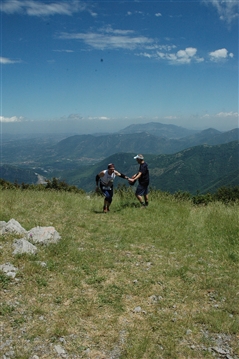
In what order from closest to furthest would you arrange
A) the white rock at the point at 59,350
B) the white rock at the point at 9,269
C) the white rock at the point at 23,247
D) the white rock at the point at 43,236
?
the white rock at the point at 59,350 → the white rock at the point at 9,269 → the white rock at the point at 23,247 → the white rock at the point at 43,236

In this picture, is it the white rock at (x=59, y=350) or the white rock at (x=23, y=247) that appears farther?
the white rock at (x=23, y=247)

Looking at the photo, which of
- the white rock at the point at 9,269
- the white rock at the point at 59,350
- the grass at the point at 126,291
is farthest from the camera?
the white rock at the point at 9,269

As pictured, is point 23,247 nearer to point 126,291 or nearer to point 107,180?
point 126,291

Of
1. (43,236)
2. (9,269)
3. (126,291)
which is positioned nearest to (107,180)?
(43,236)

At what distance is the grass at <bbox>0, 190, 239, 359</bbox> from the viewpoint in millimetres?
3982

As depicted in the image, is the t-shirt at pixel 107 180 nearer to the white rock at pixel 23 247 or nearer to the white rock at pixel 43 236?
the white rock at pixel 43 236

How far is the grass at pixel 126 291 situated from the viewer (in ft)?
13.1

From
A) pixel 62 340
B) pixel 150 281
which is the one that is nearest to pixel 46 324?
pixel 62 340

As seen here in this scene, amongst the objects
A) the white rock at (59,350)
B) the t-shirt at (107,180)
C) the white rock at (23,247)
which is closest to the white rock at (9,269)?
the white rock at (23,247)

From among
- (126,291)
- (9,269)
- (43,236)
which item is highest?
(43,236)

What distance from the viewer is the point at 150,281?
5.82m

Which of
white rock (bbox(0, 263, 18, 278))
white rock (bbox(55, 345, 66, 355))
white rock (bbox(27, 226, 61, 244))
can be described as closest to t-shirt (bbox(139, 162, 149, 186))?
white rock (bbox(27, 226, 61, 244))

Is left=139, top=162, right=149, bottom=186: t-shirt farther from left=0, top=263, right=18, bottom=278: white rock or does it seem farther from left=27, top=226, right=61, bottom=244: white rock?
left=0, top=263, right=18, bottom=278: white rock

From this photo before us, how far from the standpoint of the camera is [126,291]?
5.41 meters
